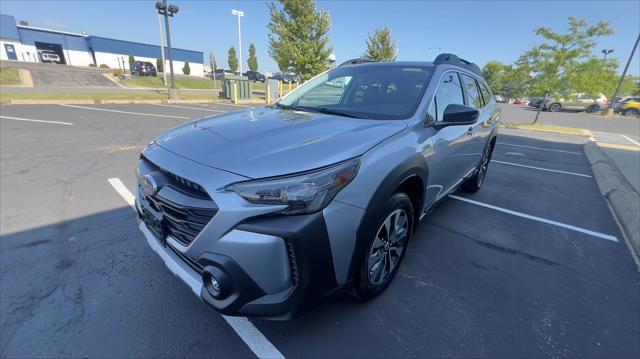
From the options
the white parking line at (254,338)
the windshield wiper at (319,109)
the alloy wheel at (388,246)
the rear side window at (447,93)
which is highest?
the rear side window at (447,93)

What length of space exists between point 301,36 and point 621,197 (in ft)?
62.8

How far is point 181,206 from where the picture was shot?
5.35ft

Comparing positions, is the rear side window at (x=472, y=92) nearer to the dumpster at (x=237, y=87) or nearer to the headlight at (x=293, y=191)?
the headlight at (x=293, y=191)

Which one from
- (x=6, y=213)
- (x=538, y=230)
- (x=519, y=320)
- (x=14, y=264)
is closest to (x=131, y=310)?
(x=14, y=264)

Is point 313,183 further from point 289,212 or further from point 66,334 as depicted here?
point 66,334

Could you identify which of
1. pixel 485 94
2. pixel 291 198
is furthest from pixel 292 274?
pixel 485 94

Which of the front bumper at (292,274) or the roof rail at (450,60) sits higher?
the roof rail at (450,60)

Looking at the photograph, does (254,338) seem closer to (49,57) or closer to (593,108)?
(593,108)

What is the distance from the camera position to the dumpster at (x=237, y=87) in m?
19.5

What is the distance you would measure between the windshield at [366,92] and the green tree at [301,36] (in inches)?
701

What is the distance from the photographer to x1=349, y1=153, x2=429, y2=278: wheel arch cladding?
5.93 ft

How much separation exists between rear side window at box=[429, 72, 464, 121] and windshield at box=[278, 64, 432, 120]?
0.57 ft

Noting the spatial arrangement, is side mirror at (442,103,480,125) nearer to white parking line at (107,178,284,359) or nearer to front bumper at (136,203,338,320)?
front bumper at (136,203,338,320)

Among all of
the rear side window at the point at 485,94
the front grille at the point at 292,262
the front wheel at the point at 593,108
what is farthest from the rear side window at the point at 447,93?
the front wheel at the point at 593,108
